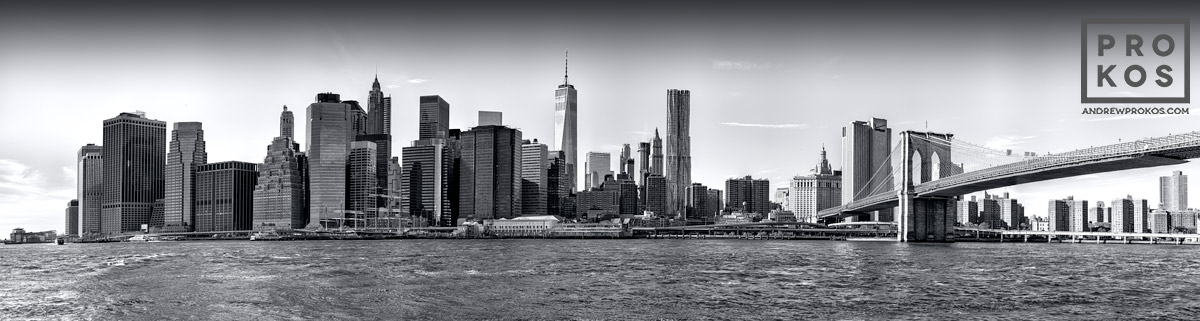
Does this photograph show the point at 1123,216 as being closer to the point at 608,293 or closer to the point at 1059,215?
the point at 1059,215

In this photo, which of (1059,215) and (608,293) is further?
(1059,215)

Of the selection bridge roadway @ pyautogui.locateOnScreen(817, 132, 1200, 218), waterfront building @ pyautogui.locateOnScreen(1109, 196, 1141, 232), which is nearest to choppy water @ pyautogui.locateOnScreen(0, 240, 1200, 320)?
bridge roadway @ pyautogui.locateOnScreen(817, 132, 1200, 218)

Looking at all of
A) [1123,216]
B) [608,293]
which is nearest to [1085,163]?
[608,293]

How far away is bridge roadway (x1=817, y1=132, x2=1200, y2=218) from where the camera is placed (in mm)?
66250

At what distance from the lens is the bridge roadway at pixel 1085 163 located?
66.2 metres

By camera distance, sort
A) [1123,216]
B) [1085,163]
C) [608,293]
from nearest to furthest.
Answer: [608,293]
[1085,163]
[1123,216]

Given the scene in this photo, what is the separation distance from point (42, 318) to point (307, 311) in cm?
718

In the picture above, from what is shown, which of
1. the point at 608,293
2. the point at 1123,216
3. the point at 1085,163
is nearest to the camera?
the point at 608,293

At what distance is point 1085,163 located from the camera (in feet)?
240

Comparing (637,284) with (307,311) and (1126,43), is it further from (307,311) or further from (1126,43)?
(1126,43)

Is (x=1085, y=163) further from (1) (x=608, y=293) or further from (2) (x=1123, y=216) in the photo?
(2) (x=1123, y=216)

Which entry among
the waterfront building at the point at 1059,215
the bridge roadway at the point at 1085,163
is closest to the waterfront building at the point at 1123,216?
the waterfront building at the point at 1059,215

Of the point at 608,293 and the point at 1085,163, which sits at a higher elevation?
the point at 1085,163

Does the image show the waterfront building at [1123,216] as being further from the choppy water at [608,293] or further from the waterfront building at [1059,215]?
the choppy water at [608,293]
